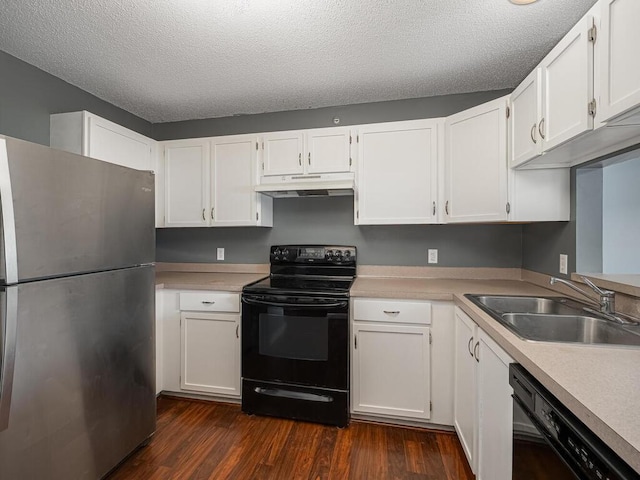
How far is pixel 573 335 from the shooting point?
4.49 ft

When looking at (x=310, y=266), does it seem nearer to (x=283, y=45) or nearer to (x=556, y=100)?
(x=283, y=45)

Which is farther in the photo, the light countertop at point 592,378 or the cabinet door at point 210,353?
the cabinet door at point 210,353

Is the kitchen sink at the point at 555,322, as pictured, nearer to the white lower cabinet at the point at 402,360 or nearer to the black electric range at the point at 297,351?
the white lower cabinet at the point at 402,360

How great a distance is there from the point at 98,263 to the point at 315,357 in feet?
4.29

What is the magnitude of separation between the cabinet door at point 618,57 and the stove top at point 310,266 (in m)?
1.60

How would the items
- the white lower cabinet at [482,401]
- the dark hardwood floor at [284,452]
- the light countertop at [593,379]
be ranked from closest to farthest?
the light countertop at [593,379]
the white lower cabinet at [482,401]
the dark hardwood floor at [284,452]

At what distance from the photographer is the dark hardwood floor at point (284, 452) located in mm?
1600

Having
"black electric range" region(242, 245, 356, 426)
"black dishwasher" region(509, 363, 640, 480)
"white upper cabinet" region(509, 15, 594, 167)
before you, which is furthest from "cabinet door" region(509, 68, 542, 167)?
"black electric range" region(242, 245, 356, 426)

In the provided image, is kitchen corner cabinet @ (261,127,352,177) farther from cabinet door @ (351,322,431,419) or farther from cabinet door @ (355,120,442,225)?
cabinet door @ (351,322,431,419)

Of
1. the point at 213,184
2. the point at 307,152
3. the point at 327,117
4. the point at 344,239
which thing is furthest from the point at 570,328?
the point at 213,184

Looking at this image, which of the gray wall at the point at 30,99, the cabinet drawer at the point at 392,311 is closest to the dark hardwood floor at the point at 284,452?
the cabinet drawer at the point at 392,311

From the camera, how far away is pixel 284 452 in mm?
1749

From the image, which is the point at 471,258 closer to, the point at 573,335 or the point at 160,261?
the point at 573,335

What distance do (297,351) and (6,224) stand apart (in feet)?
5.05
